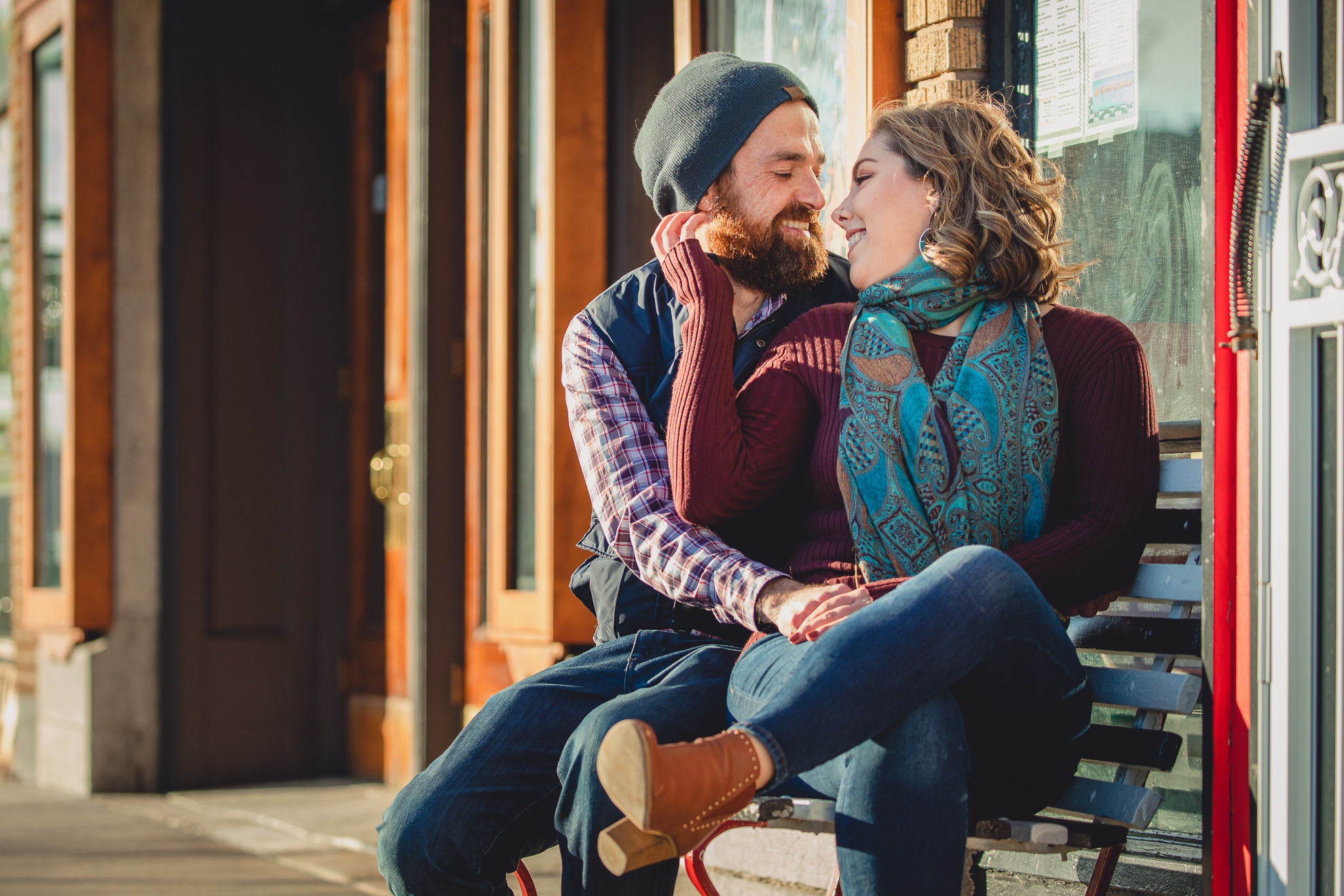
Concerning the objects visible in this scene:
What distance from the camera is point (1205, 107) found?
75.7 inches

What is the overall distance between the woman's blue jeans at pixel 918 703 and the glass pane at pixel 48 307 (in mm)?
5607

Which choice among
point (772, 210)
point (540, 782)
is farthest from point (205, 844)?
point (772, 210)

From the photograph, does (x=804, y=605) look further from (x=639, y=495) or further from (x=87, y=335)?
(x=87, y=335)

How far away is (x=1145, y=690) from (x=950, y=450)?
449 mm

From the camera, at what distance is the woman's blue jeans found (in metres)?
1.63

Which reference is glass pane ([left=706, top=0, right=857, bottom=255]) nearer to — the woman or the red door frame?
the woman

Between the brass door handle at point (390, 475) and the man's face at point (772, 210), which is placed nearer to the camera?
the man's face at point (772, 210)

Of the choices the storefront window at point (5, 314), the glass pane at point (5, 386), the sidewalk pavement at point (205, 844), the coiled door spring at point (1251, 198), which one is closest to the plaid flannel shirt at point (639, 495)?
the coiled door spring at point (1251, 198)

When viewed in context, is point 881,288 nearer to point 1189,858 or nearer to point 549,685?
point 549,685

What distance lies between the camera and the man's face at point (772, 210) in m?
2.48

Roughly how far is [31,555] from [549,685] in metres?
5.11

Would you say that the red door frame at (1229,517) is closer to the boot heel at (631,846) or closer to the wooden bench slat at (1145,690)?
the wooden bench slat at (1145,690)

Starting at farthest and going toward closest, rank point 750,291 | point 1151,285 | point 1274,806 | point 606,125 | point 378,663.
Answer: point 378,663, point 606,125, point 1151,285, point 750,291, point 1274,806

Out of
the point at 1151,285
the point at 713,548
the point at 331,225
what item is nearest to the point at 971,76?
the point at 1151,285
